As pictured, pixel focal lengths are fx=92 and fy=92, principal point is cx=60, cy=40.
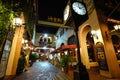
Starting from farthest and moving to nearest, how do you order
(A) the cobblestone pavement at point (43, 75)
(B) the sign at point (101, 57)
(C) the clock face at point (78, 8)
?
(B) the sign at point (101, 57) < (A) the cobblestone pavement at point (43, 75) < (C) the clock face at point (78, 8)

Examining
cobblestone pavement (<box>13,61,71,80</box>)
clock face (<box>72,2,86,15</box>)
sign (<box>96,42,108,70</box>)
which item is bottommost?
cobblestone pavement (<box>13,61,71,80</box>)

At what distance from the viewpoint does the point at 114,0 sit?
916 centimetres

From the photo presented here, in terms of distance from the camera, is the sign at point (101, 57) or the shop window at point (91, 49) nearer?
the sign at point (101, 57)

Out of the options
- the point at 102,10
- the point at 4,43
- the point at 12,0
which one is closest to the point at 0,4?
the point at 12,0

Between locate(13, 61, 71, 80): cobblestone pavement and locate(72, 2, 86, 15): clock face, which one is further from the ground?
locate(72, 2, 86, 15): clock face

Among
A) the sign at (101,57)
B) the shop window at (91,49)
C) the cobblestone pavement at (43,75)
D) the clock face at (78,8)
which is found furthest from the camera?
the shop window at (91,49)

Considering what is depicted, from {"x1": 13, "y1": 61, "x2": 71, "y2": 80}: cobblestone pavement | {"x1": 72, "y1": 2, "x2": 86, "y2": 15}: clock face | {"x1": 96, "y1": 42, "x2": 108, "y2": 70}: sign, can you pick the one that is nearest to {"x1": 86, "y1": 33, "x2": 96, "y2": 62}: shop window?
{"x1": 96, "y1": 42, "x2": 108, "y2": 70}: sign

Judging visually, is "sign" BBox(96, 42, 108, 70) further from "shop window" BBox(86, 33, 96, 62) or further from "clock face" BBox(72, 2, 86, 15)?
"clock face" BBox(72, 2, 86, 15)

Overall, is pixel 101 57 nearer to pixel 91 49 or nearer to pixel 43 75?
pixel 91 49

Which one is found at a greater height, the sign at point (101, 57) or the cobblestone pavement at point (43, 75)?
the sign at point (101, 57)

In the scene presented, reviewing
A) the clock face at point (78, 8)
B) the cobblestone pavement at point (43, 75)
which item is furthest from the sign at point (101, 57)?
the clock face at point (78, 8)

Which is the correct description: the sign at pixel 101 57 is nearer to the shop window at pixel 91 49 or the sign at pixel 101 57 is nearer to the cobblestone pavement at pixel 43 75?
the cobblestone pavement at pixel 43 75

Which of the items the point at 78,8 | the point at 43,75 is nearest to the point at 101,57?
the point at 43,75

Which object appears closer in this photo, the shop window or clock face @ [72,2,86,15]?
clock face @ [72,2,86,15]
